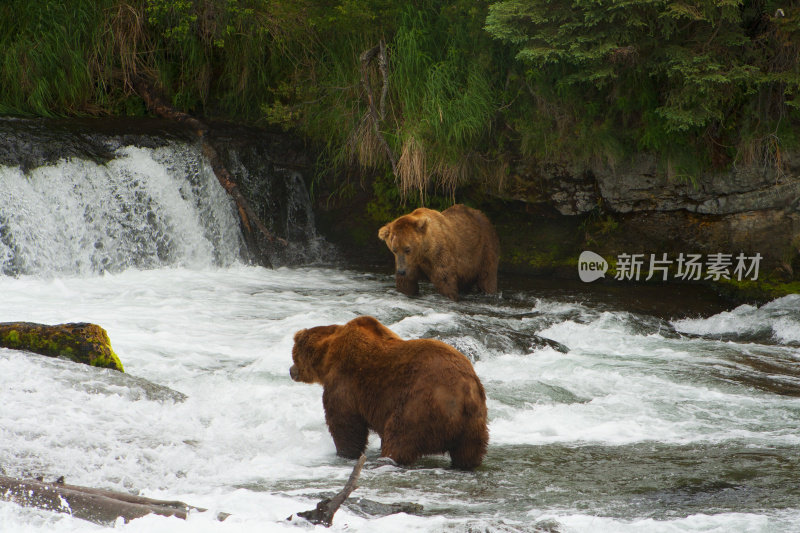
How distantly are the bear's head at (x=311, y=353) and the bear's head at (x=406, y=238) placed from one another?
13.6 feet

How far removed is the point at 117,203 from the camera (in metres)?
10.1

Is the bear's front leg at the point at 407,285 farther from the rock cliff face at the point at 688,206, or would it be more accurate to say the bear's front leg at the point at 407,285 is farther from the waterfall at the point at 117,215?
the waterfall at the point at 117,215

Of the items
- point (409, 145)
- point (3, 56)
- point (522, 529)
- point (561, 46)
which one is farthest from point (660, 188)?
point (3, 56)

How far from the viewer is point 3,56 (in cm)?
1137

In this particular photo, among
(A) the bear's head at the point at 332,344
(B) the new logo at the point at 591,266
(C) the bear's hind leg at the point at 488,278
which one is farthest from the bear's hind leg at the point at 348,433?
(B) the new logo at the point at 591,266

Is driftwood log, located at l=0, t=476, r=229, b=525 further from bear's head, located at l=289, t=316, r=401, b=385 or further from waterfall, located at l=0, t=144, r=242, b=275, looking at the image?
waterfall, located at l=0, t=144, r=242, b=275

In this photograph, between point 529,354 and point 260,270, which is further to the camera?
point 260,270

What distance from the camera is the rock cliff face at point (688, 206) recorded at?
31.1 feet

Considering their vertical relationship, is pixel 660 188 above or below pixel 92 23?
below

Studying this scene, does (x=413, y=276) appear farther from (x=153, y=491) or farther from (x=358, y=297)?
(x=153, y=491)

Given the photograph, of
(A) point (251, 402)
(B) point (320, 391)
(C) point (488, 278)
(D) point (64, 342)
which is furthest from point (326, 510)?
(C) point (488, 278)

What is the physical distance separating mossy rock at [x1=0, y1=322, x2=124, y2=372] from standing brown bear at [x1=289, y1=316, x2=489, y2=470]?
1.62 m

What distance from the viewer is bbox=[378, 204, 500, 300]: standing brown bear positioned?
887 centimetres

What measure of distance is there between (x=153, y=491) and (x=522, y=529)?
5.40 feet
